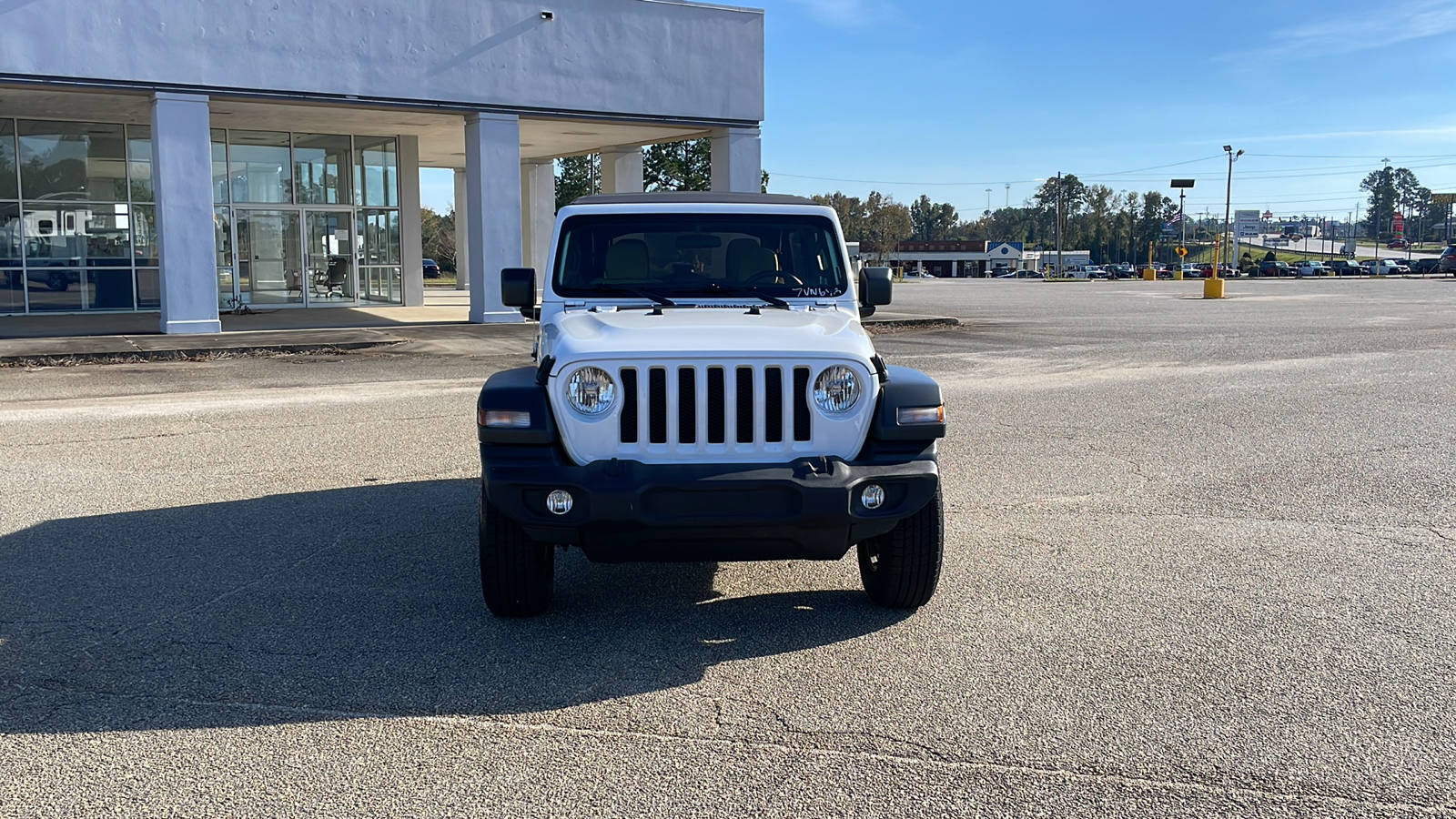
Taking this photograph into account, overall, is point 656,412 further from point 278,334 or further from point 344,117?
point 344,117

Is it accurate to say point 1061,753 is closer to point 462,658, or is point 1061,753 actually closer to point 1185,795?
point 1185,795

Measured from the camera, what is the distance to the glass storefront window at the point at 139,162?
85.4 feet

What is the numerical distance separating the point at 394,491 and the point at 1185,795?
567 centimetres

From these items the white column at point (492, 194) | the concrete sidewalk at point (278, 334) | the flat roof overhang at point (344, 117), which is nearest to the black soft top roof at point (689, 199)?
the concrete sidewalk at point (278, 334)

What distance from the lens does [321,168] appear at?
27812 mm

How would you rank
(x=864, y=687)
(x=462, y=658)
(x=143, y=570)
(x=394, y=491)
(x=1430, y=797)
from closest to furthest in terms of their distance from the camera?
(x=1430, y=797)
(x=864, y=687)
(x=462, y=658)
(x=143, y=570)
(x=394, y=491)

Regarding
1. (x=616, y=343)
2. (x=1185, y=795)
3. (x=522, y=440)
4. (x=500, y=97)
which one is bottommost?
(x=1185, y=795)

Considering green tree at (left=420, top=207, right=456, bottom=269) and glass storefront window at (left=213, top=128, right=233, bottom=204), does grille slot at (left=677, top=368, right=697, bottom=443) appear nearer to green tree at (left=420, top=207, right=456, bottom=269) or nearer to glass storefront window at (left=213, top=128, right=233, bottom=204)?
glass storefront window at (left=213, top=128, right=233, bottom=204)

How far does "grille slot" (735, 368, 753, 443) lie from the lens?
4.97 m

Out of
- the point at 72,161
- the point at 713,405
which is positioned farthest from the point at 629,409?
the point at 72,161

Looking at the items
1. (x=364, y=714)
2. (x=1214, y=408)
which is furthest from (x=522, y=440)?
(x=1214, y=408)

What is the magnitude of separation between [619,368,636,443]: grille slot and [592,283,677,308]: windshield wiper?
1.30 metres

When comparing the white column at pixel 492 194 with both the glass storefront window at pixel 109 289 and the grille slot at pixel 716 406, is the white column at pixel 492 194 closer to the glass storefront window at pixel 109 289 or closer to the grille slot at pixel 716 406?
the glass storefront window at pixel 109 289

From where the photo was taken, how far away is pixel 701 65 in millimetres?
24312
